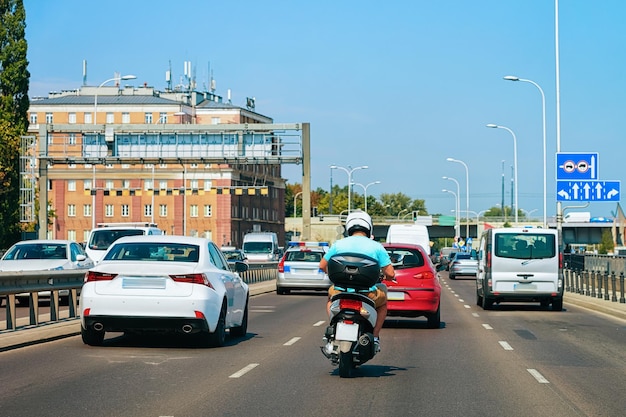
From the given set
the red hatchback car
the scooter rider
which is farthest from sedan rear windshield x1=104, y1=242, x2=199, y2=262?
the red hatchback car

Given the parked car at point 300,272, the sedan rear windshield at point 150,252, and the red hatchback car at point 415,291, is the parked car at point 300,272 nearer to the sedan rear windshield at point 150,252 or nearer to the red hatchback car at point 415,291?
the red hatchback car at point 415,291

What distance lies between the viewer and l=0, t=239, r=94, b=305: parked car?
25281 millimetres

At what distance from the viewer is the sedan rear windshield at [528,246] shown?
2842 centimetres

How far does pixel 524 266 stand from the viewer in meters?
28.3

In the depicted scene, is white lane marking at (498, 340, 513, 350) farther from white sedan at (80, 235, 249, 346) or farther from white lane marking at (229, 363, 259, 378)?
white lane marking at (229, 363, 259, 378)

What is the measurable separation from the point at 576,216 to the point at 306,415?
4780 inches

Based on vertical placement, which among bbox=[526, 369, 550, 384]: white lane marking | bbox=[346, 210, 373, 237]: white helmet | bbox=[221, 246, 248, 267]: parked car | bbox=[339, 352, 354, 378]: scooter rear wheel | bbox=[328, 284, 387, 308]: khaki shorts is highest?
bbox=[346, 210, 373, 237]: white helmet

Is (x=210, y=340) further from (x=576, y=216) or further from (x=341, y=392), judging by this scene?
(x=576, y=216)

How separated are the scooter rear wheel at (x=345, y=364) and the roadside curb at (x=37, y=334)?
5.54 m

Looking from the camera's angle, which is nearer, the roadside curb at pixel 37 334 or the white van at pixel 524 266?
the roadside curb at pixel 37 334

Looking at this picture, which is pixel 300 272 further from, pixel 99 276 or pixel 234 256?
pixel 99 276

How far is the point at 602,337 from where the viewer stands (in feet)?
64.6

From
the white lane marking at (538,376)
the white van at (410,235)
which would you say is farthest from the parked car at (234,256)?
the white lane marking at (538,376)

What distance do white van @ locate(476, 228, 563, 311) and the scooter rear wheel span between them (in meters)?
16.7
